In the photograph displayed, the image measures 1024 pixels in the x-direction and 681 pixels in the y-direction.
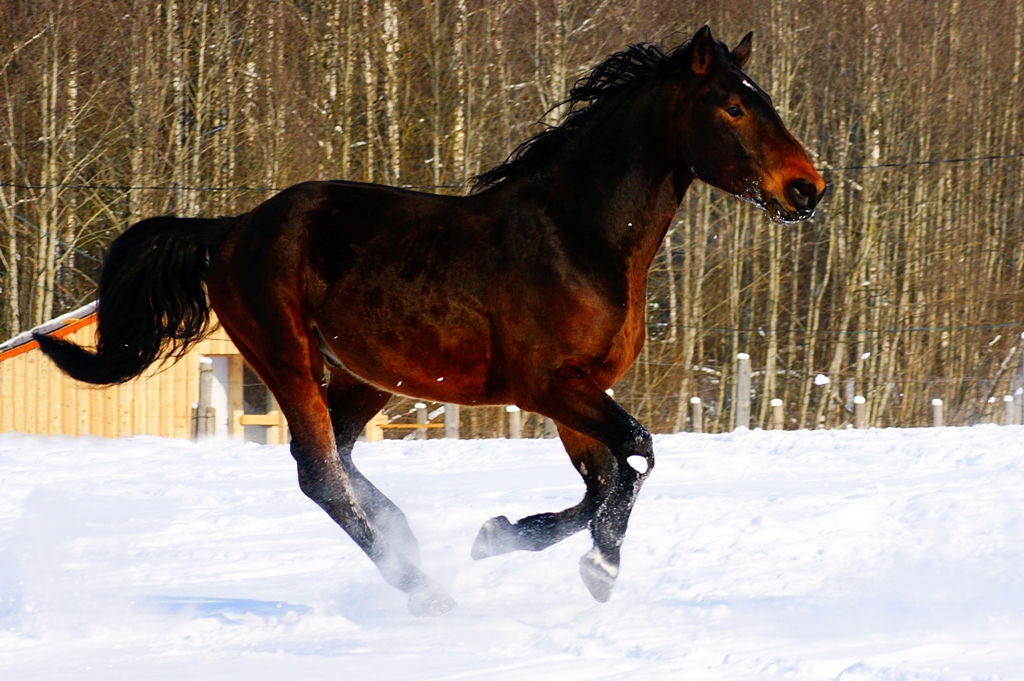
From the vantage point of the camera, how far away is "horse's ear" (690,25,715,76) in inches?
165

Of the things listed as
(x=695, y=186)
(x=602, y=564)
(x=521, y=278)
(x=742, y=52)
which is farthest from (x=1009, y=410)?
(x=521, y=278)

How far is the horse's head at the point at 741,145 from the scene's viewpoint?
404 centimetres

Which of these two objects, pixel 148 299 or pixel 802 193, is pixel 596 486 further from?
pixel 148 299

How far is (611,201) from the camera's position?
4285 millimetres

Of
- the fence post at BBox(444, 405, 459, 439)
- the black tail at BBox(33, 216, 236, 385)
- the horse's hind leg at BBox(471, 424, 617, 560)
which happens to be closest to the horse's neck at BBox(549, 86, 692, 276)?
the horse's hind leg at BBox(471, 424, 617, 560)

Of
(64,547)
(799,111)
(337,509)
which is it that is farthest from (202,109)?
(337,509)

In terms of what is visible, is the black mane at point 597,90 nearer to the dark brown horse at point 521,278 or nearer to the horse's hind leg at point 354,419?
the dark brown horse at point 521,278

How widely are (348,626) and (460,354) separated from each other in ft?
3.39

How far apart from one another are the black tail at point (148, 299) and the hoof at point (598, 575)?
201 centimetres

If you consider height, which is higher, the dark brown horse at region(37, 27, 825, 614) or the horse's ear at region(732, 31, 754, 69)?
the horse's ear at region(732, 31, 754, 69)

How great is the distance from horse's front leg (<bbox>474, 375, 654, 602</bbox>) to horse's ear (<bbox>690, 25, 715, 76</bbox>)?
→ 1.17m

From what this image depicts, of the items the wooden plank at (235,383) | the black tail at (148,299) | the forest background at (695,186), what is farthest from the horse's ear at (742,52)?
the wooden plank at (235,383)

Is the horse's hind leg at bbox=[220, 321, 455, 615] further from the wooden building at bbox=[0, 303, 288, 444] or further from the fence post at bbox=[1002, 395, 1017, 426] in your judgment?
the fence post at bbox=[1002, 395, 1017, 426]

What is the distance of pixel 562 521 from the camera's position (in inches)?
174
